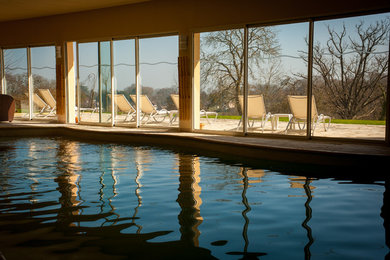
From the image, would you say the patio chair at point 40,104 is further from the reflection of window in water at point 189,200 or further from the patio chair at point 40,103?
the reflection of window in water at point 189,200

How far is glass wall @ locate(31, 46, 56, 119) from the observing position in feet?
38.1

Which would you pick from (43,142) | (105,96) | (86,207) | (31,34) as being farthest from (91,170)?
(31,34)

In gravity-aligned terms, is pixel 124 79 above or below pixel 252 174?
above

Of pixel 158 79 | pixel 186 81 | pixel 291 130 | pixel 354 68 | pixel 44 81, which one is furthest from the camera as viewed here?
pixel 44 81

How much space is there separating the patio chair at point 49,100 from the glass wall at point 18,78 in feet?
2.09

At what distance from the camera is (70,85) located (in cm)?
1102

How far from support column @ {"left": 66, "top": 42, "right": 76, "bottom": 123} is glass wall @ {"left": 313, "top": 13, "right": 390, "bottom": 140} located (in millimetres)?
6946

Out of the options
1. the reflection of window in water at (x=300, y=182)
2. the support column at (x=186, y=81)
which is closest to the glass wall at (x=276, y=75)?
the support column at (x=186, y=81)

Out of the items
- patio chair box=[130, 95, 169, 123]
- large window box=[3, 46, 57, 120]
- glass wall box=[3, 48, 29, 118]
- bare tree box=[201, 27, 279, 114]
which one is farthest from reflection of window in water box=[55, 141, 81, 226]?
glass wall box=[3, 48, 29, 118]

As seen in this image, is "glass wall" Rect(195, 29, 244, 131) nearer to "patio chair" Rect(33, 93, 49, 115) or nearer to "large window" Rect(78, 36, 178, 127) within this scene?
"large window" Rect(78, 36, 178, 127)

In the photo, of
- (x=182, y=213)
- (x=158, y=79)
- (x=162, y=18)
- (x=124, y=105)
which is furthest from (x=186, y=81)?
(x=182, y=213)

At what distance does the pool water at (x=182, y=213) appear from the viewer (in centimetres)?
Answer: 241

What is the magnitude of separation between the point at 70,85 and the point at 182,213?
347 inches

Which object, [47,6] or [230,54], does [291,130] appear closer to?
[230,54]
